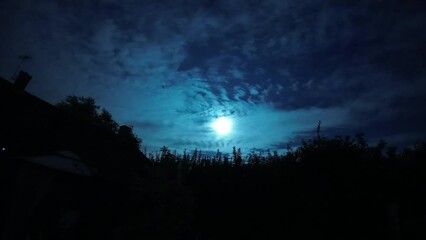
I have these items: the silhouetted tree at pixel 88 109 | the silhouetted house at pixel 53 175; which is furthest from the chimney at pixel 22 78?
the silhouetted tree at pixel 88 109

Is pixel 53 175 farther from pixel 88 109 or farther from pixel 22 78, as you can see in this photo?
pixel 88 109

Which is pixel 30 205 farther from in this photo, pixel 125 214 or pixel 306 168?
pixel 306 168

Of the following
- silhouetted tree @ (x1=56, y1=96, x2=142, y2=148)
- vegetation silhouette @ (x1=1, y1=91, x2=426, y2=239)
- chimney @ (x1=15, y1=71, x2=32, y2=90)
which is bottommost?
vegetation silhouette @ (x1=1, y1=91, x2=426, y2=239)

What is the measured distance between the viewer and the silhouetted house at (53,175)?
9.13 metres

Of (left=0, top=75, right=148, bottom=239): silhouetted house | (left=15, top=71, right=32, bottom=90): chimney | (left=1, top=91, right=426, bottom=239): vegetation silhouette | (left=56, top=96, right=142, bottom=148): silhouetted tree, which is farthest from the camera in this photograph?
(left=56, top=96, right=142, bottom=148): silhouetted tree

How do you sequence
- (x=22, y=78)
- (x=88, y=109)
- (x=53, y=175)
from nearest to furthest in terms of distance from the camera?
(x=53, y=175) → (x=22, y=78) → (x=88, y=109)

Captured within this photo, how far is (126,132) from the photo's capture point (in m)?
21.5

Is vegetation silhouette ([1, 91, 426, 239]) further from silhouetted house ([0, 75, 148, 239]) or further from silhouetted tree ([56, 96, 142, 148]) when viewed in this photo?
Answer: silhouetted tree ([56, 96, 142, 148])

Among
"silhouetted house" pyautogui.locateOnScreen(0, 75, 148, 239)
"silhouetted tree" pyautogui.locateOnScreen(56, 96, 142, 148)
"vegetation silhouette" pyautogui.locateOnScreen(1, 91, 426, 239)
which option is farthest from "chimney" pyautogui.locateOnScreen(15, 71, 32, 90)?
"silhouetted tree" pyautogui.locateOnScreen(56, 96, 142, 148)

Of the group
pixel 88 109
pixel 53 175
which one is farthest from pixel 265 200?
pixel 88 109

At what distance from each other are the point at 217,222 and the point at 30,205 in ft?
22.5

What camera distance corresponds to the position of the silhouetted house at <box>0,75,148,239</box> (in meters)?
9.13

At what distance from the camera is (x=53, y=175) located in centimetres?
978

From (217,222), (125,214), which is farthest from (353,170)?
(125,214)
